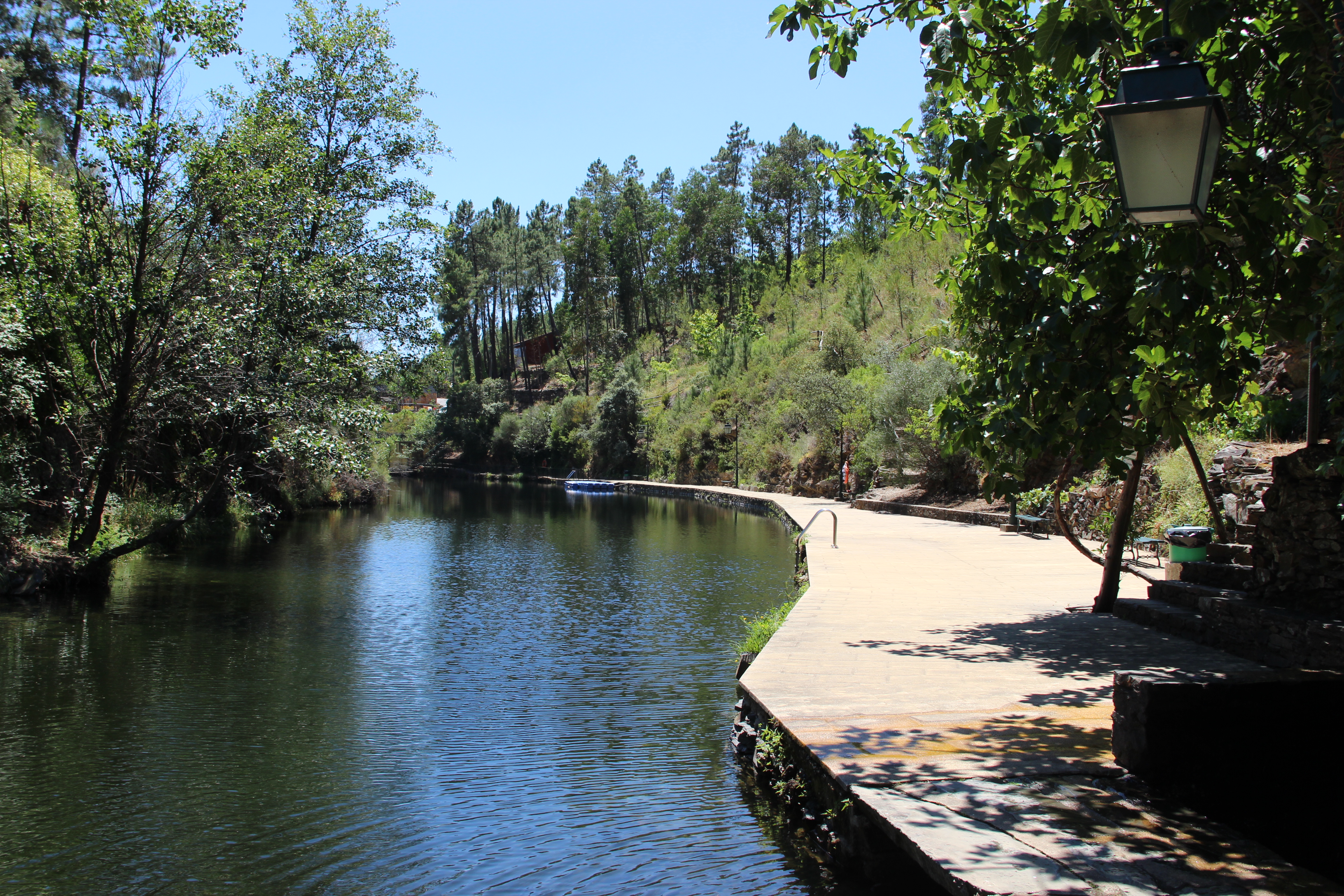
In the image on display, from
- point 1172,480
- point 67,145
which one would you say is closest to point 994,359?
point 1172,480

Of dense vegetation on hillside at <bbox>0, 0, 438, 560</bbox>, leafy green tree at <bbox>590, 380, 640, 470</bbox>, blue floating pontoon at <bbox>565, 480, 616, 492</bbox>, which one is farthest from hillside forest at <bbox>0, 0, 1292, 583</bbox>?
leafy green tree at <bbox>590, 380, 640, 470</bbox>

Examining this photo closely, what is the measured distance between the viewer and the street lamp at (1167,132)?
3609 mm

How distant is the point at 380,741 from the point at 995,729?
17.3ft

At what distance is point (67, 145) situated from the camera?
17562 millimetres

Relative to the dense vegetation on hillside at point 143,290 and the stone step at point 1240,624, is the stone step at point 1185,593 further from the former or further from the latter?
the dense vegetation on hillside at point 143,290

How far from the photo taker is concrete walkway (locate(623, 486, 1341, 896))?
368cm

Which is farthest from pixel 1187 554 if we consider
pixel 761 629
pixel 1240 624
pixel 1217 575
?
pixel 761 629

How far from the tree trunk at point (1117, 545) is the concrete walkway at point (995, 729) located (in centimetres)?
23

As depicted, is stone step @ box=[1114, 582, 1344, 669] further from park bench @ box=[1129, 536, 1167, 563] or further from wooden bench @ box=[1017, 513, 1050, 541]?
wooden bench @ box=[1017, 513, 1050, 541]

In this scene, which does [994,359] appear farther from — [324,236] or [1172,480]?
[324,236]

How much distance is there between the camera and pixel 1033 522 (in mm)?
18703

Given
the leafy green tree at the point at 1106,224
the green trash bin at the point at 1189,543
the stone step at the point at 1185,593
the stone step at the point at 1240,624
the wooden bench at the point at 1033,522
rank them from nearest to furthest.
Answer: the leafy green tree at the point at 1106,224 → the stone step at the point at 1240,624 → the stone step at the point at 1185,593 → the green trash bin at the point at 1189,543 → the wooden bench at the point at 1033,522

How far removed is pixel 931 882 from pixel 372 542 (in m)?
22.3

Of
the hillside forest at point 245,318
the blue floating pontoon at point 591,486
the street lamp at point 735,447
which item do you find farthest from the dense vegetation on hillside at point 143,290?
the blue floating pontoon at point 591,486
